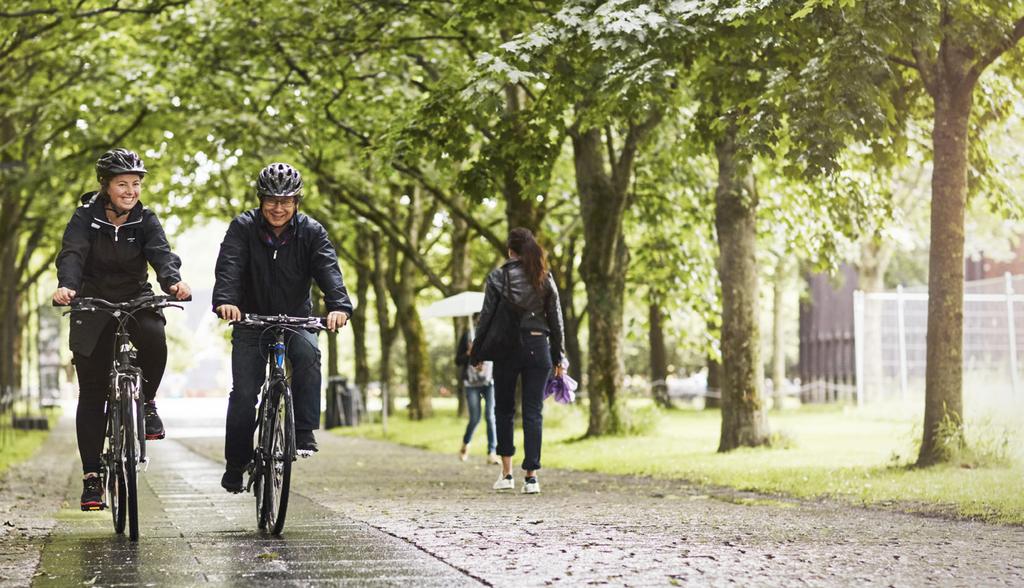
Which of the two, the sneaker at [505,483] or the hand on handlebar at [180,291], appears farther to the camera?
the sneaker at [505,483]

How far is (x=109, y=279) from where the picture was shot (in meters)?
7.90

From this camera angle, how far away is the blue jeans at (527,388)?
11359mm

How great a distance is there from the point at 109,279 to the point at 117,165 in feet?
2.14

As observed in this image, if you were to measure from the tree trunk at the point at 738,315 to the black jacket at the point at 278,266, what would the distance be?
9.50m

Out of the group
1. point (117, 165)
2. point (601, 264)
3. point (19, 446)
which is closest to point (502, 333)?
point (117, 165)

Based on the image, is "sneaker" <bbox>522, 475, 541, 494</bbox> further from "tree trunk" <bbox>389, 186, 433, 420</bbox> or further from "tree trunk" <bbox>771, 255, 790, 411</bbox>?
"tree trunk" <bbox>771, 255, 790, 411</bbox>

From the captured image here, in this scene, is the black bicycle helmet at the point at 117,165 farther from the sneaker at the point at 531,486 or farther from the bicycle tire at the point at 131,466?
the sneaker at the point at 531,486

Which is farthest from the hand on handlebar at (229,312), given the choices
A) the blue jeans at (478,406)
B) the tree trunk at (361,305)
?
the tree trunk at (361,305)

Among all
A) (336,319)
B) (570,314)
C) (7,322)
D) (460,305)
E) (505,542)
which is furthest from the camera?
(570,314)

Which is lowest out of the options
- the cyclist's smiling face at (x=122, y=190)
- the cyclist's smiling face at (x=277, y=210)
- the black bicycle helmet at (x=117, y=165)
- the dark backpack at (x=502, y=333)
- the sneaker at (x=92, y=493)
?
the sneaker at (x=92, y=493)

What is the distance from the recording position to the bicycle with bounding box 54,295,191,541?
7.51m

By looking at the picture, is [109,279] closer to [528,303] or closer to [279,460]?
[279,460]

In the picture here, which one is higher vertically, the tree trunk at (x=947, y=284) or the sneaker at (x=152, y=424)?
the tree trunk at (x=947, y=284)

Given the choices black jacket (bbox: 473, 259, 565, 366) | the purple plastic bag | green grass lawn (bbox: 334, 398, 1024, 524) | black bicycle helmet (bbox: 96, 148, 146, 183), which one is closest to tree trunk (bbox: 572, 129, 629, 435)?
green grass lawn (bbox: 334, 398, 1024, 524)
